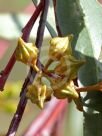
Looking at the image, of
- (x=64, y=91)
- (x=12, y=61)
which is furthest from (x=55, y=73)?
(x=12, y=61)

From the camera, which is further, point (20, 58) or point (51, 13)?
point (51, 13)

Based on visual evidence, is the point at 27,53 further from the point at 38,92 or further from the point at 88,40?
the point at 88,40

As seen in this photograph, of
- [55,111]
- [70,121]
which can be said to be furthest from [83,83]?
[70,121]

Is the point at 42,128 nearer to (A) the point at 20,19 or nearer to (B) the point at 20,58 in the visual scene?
(A) the point at 20,19

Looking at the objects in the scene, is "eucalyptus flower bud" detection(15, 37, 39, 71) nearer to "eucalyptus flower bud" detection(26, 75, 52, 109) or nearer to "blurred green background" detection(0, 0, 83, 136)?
"eucalyptus flower bud" detection(26, 75, 52, 109)

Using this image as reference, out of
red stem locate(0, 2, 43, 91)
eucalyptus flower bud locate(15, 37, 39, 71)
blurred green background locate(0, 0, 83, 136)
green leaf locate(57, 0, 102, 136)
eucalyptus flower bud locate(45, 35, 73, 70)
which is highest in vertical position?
eucalyptus flower bud locate(15, 37, 39, 71)

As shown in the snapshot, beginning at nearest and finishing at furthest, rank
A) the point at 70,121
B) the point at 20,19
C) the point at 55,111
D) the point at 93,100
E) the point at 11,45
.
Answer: the point at 93,100 < the point at 20,19 < the point at 11,45 < the point at 55,111 < the point at 70,121

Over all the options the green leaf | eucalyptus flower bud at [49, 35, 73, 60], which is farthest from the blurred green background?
eucalyptus flower bud at [49, 35, 73, 60]

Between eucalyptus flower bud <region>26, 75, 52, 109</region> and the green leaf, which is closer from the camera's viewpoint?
eucalyptus flower bud <region>26, 75, 52, 109</region>
